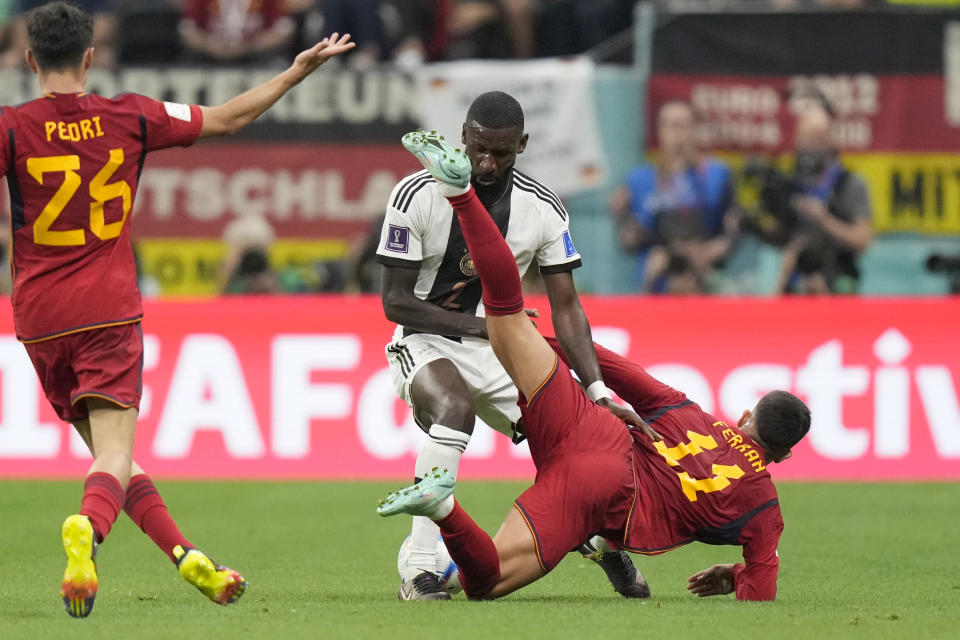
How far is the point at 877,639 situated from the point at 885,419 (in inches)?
244

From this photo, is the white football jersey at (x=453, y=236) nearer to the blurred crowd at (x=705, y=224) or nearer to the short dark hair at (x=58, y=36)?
the short dark hair at (x=58, y=36)

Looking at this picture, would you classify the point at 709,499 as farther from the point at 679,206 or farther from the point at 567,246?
the point at 679,206

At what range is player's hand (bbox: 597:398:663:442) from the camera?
6273mm

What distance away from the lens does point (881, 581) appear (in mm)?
6949

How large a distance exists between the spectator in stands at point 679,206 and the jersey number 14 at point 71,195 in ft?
23.1

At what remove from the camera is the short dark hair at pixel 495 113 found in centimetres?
619

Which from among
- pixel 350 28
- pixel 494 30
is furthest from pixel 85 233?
pixel 494 30

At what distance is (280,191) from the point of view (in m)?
12.8

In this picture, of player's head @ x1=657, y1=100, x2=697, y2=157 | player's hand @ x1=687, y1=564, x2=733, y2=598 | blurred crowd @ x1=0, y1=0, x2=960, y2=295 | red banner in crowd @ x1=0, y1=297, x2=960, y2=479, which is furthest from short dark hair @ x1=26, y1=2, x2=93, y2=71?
player's head @ x1=657, y1=100, x2=697, y2=157

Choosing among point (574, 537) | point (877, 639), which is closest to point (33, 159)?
point (574, 537)

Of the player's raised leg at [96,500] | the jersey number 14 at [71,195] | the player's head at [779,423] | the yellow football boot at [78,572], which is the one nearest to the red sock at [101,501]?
the player's raised leg at [96,500]

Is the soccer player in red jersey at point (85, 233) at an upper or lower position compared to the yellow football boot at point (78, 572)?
upper

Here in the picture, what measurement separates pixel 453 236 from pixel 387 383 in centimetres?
461

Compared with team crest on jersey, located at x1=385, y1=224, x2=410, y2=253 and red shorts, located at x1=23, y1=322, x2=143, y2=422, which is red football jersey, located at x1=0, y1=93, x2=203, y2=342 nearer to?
red shorts, located at x1=23, y1=322, x2=143, y2=422
